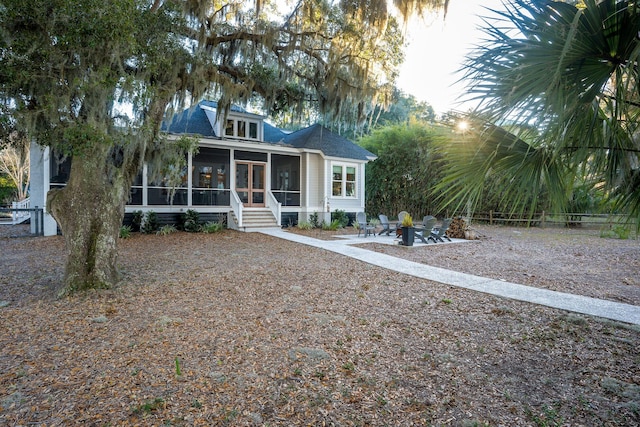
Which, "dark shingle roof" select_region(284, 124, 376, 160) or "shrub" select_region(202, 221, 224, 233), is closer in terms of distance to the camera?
"shrub" select_region(202, 221, 224, 233)

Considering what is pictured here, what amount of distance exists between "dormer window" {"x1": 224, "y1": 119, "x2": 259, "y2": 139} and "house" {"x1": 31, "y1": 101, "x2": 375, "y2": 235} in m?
0.04

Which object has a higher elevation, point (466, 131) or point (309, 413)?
point (466, 131)

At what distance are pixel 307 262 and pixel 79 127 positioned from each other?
486 cm

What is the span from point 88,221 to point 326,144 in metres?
12.1

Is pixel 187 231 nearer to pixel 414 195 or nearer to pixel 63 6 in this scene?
pixel 63 6

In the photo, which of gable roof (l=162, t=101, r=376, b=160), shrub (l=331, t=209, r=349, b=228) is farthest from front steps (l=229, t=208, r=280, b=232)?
gable roof (l=162, t=101, r=376, b=160)

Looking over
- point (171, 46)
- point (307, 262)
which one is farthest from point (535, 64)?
point (171, 46)

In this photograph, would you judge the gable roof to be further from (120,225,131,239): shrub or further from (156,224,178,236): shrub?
(120,225,131,239): shrub

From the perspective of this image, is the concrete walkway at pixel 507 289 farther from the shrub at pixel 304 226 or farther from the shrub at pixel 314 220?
the shrub at pixel 314 220

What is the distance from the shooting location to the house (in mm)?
13469

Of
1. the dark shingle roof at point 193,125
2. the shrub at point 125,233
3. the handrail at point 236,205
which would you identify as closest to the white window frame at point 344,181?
the handrail at point 236,205

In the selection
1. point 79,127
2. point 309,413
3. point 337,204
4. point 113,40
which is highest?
point 113,40

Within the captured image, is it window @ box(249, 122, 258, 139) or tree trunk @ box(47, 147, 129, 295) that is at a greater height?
window @ box(249, 122, 258, 139)

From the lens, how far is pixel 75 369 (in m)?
2.94
